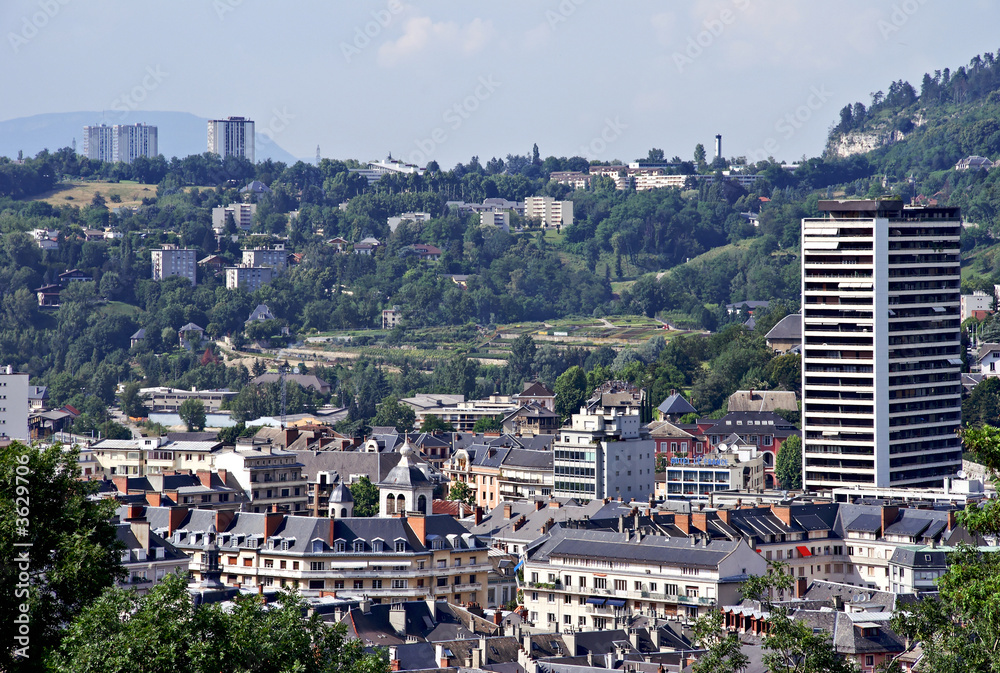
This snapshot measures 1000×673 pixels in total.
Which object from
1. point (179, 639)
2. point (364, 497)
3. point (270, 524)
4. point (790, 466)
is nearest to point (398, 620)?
point (270, 524)

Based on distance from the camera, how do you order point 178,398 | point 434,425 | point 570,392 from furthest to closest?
point 178,398
point 434,425
point 570,392

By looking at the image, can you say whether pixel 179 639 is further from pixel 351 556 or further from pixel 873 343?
pixel 873 343

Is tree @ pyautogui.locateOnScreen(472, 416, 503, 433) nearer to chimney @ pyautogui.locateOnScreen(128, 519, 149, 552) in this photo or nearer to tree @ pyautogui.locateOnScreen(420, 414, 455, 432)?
tree @ pyautogui.locateOnScreen(420, 414, 455, 432)

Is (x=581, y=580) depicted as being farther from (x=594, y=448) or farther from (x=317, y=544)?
(x=594, y=448)

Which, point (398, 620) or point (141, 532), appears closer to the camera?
point (398, 620)

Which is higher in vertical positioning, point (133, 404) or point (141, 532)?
point (141, 532)

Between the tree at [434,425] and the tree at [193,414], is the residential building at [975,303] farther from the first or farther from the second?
the tree at [193,414]

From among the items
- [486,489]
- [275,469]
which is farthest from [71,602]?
[486,489]

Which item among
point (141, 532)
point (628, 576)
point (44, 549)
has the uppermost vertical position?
point (44, 549)
